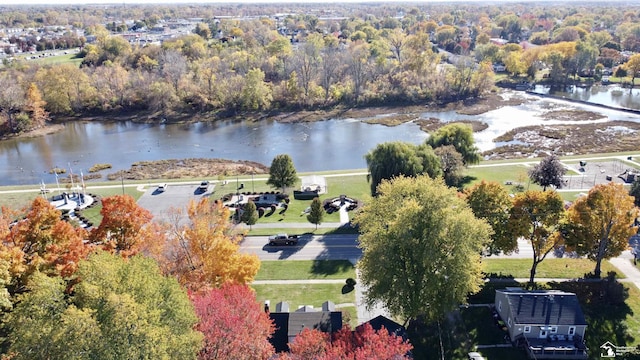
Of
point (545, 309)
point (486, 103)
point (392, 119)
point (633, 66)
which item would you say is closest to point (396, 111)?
point (392, 119)

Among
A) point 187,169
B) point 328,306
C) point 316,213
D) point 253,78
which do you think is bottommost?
point 187,169

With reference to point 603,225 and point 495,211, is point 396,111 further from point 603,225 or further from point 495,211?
point 603,225

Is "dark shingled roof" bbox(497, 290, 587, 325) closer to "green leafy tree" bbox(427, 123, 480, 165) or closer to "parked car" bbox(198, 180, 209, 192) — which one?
"green leafy tree" bbox(427, 123, 480, 165)

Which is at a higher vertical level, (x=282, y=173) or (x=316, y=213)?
(x=282, y=173)

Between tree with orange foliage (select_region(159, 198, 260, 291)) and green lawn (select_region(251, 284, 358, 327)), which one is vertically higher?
tree with orange foliage (select_region(159, 198, 260, 291))

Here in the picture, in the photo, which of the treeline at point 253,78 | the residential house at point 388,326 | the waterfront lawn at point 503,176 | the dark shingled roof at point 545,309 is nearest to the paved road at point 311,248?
the residential house at point 388,326

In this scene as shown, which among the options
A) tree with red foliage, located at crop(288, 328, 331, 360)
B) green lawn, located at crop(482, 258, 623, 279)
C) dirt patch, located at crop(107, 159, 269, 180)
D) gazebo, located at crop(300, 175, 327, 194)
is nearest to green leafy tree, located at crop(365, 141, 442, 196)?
gazebo, located at crop(300, 175, 327, 194)
